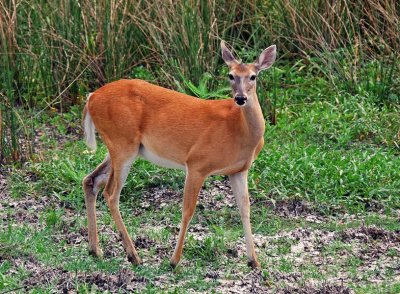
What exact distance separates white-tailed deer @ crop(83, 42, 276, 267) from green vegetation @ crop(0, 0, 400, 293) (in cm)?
34

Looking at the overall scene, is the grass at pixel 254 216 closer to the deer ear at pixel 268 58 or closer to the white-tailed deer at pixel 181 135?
the white-tailed deer at pixel 181 135

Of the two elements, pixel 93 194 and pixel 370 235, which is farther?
pixel 370 235

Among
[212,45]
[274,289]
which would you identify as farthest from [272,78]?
[274,289]

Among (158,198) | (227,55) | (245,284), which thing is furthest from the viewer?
(158,198)

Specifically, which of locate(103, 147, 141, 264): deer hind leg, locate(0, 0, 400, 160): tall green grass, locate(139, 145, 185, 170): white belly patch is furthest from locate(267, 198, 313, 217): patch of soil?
locate(0, 0, 400, 160): tall green grass

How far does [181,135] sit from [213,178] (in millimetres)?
1606

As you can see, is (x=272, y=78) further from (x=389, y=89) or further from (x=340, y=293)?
(x=340, y=293)

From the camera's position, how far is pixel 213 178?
8.23 metres

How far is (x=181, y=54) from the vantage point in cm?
972

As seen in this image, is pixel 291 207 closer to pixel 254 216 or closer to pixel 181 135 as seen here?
pixel 254 216

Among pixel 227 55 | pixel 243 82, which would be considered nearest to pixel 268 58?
pixel 227 55

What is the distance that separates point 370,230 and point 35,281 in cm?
228

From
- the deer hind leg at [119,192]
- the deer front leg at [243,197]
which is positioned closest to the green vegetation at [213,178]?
the deer hind leg at [119,192]

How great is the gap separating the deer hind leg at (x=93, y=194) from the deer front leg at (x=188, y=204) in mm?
571
